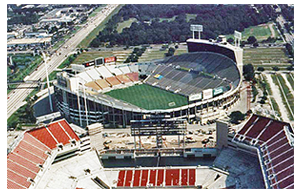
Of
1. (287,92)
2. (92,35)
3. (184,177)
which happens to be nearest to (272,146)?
(184,177)

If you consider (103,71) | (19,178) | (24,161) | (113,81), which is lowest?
(19,178)

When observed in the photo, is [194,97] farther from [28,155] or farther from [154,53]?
[154,53]

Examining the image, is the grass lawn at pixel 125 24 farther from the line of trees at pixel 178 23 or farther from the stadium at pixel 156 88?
the stadium at pixel 156 88

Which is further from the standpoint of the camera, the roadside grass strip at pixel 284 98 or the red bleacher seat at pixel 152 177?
the roadside grass strip at pixel 284 98

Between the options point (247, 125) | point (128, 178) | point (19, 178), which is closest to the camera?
point (19, 178)

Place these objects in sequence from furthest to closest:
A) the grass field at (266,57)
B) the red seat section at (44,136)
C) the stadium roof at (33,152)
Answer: the grass field at (266,57), the red seat section at (44,136), the stadium roof at (33,152)

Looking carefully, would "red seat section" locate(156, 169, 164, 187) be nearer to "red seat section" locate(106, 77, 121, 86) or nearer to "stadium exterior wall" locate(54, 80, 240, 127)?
"stadium exterior wall" locate(54, 80, 240, 127)

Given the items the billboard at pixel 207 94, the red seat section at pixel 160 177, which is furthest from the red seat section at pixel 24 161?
the billboard at pixel 207 94
